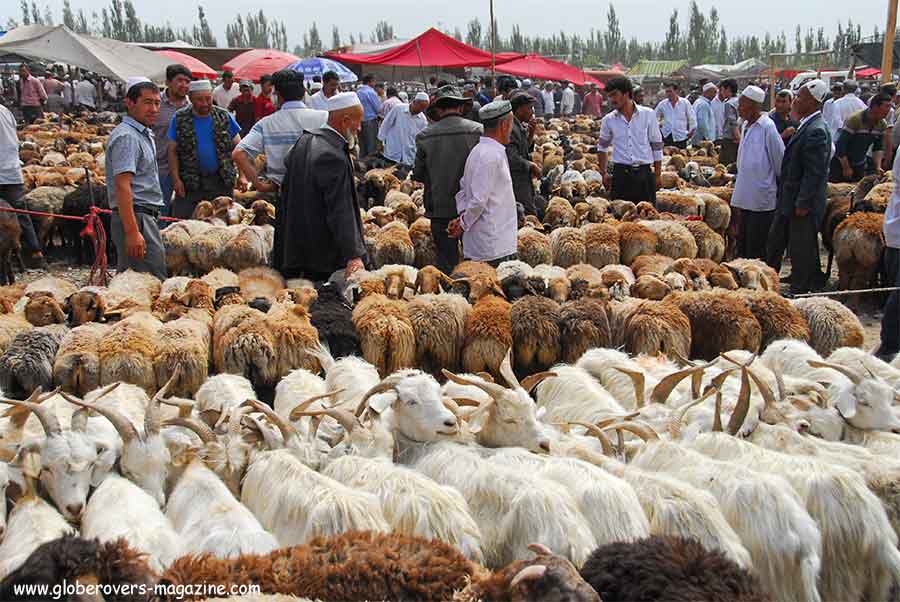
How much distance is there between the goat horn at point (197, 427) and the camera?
11.5 feet

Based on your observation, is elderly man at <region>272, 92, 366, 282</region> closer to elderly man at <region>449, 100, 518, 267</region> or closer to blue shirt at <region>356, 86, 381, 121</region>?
elderly man at <region>449, 100, 518, 267</region>

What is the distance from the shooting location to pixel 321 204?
5848 millimetres

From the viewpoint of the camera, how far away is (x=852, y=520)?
2.95 meters

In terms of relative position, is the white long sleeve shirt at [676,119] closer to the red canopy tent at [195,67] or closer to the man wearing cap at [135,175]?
the red canopy tent at [195,67]

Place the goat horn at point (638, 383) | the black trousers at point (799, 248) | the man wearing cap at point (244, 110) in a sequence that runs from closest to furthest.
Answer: the goat horn at point (638, 383) < the black trousers at point (799, 248) < the man wearing cap at point (244, 110)

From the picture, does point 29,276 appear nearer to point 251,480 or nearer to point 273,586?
point 251,480

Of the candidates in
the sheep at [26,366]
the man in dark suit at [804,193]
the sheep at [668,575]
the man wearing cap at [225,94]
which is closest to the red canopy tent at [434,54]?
the man wearing cap at [225,94]

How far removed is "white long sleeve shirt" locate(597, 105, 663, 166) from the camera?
31.6ft

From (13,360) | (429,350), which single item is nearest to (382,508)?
(429,350)

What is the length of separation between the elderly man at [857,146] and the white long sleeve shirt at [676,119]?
23.1ft

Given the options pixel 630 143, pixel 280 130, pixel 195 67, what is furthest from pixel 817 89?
pixel 195 67

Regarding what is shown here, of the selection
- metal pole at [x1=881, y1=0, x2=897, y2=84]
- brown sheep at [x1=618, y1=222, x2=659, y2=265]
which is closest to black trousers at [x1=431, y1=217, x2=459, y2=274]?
brown sheep at [x1=618, y1=222, x2=659, y2=265]

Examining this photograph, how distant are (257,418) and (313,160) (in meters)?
2.46

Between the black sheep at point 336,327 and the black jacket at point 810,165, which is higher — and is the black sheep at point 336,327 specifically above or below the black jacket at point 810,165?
below
